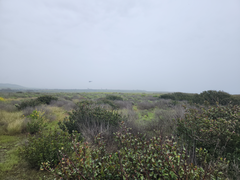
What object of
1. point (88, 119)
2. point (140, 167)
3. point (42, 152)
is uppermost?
point (140, 167)

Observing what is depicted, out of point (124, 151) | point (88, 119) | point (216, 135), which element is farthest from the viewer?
point (88, 119)

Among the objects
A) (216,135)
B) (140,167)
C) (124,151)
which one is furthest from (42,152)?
(216,135)

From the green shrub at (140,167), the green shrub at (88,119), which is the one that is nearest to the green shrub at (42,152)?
the green shrub at (140,167)

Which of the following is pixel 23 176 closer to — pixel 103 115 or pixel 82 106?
pixel 103 115

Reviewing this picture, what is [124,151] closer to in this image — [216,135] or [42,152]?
[42,152]

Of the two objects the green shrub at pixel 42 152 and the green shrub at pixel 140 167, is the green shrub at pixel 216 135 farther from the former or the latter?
the green shrub at pixel 42 152

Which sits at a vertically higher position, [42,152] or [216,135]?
[216,135]

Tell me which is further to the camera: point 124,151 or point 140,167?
point 124,151

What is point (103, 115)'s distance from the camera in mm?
5199

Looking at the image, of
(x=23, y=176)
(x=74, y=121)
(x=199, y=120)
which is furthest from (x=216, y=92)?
(x=23, y=176)

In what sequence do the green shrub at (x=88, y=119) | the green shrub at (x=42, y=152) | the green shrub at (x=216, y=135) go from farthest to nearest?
1. the green shrub at (x=88, y=119)
2. the green shrub at (x=42, y=152)
3. the green shrub at (x=216, y=135)

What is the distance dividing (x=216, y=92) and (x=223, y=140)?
474 inches

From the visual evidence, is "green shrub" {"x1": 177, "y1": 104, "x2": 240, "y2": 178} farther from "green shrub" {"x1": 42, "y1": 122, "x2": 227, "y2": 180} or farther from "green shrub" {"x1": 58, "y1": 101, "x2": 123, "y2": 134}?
"green shrub" {"x1": 58, "y1": 101, "x2": 123, "y2": 134}

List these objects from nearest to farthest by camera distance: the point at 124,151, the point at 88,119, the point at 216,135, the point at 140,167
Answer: the point at 140,167 → the point at 124,151 → the point at 216,135 → the point at 88,119
